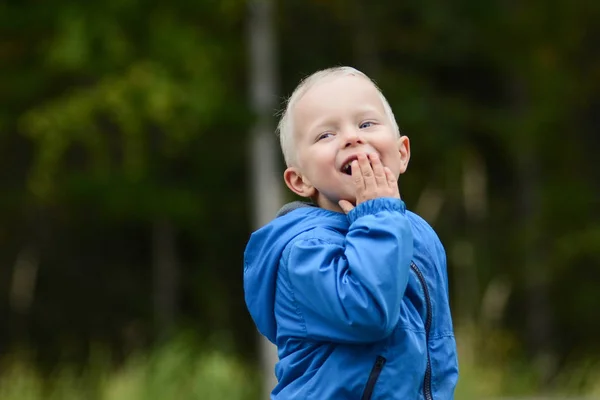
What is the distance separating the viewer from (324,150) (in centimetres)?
208

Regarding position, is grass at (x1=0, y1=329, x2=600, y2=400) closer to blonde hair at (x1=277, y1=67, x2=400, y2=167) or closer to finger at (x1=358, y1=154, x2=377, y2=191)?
blonde hair at (x1=277, y1=67, x2=400, y2=167)

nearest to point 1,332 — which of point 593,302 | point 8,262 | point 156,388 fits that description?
point 8,262

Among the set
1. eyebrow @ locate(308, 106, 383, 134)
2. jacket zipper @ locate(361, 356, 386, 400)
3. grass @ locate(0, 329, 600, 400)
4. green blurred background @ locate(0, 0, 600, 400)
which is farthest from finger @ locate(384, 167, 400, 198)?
green blurred background @ locate(0, 0, 600, 400)

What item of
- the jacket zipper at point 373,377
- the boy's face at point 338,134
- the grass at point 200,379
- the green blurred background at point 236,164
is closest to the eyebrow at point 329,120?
the boy's face at point 338,134

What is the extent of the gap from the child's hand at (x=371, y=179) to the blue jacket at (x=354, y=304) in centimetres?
3

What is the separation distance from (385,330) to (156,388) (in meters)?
4.67

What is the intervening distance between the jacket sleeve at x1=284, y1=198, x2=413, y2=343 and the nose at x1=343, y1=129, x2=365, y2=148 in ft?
0.48

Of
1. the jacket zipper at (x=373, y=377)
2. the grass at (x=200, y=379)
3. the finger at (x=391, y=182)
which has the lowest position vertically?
the grass at (x=200, y=379)

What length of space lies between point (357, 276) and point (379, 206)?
0.16 metres

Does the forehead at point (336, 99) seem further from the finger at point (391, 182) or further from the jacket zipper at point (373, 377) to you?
the jacket zipper at point (373, 377)

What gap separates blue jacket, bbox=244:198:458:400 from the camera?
1.90 m

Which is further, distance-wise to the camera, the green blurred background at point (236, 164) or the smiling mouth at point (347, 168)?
the green blurred background at point (236, 164)

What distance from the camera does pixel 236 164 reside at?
10047 millimetres

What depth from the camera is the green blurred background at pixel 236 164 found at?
7633mm
